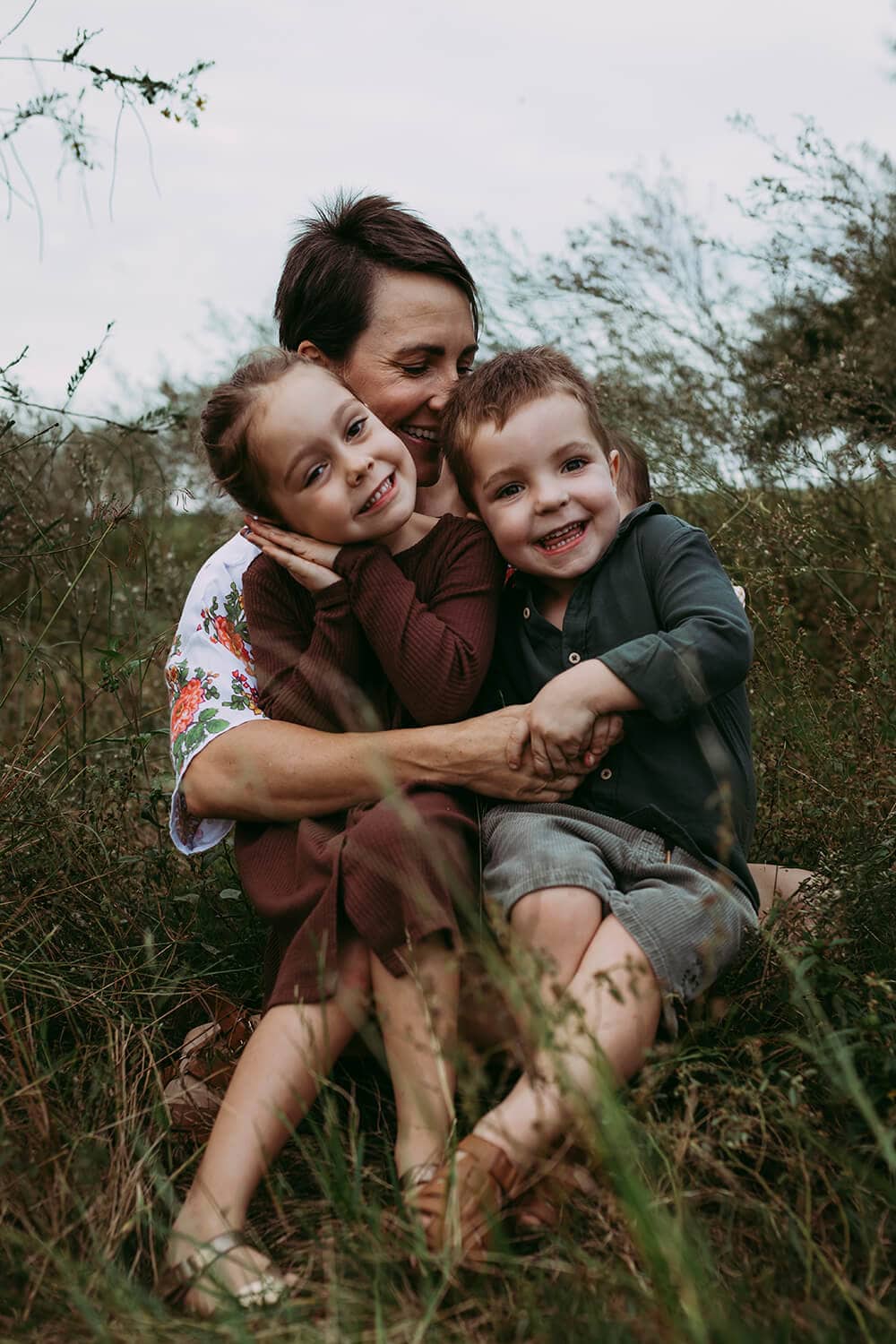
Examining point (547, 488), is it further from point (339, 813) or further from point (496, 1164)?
point (496, 1164)

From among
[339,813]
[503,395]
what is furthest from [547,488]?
[339,813]

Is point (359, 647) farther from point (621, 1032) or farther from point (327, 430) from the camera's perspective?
point (621, 1032)

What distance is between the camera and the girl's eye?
100 inches

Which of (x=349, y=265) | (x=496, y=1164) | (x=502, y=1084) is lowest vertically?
(x=496, y=1164)

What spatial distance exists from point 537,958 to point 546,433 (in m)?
1.28

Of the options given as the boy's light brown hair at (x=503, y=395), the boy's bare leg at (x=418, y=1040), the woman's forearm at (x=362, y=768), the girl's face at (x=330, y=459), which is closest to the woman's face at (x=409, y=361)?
the boy's light brown hair at (x=503, y=395)

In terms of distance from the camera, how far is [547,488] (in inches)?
99.8

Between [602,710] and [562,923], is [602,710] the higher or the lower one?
the higher one

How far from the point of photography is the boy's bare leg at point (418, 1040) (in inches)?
76.1

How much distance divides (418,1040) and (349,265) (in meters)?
1.96

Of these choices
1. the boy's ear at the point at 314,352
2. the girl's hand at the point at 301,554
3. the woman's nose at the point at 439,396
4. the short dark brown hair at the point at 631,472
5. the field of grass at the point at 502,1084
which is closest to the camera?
the field of grass at the point at 502,1084

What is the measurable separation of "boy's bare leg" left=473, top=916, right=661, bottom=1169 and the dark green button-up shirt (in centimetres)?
34

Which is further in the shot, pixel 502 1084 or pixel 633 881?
pixel 633 881

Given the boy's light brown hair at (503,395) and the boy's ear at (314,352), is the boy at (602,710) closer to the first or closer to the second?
the boy's light brown hair at (503,395)
